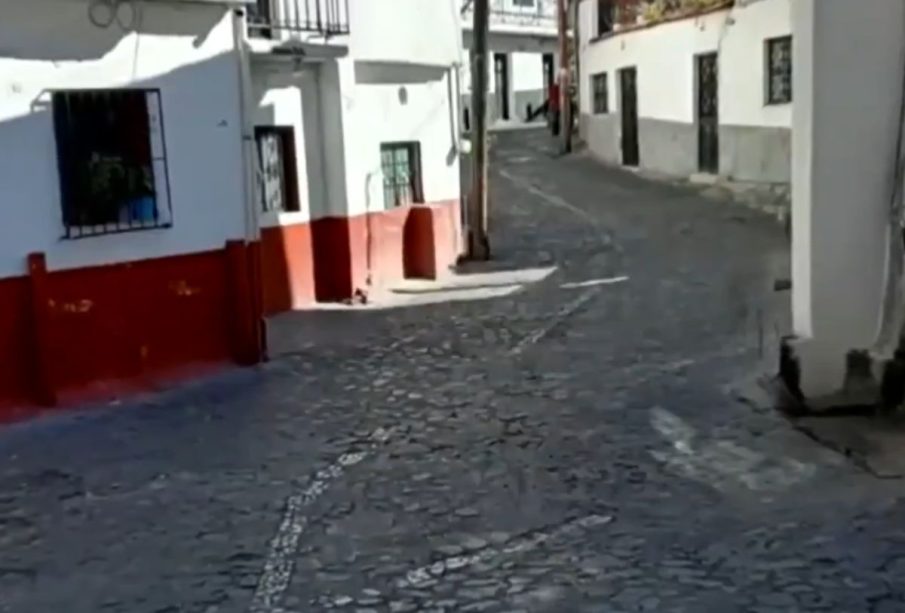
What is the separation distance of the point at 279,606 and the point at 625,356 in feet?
20.0

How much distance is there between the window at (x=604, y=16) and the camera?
33.9 metres

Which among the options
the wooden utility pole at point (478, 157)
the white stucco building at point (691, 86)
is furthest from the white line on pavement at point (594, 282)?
the white stucco building at point (691, 86)

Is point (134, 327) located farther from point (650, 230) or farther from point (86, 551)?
point (650, 230)

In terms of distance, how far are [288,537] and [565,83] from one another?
1264 inches

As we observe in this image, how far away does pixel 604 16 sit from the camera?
34719 mm

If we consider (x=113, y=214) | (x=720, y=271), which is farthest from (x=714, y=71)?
(x=113, y=214)

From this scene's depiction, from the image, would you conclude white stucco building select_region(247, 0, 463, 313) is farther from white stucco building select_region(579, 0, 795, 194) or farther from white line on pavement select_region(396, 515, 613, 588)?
white line on pavement select_region(396, 515, 613, 588)

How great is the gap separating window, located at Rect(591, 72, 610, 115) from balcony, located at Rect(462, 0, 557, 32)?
27.2ft

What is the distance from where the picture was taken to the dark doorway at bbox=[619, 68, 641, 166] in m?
31.4

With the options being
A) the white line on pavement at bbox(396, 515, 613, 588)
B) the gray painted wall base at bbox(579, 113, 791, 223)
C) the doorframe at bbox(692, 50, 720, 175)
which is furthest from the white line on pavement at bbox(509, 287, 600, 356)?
the doorframe at bbox(692, 50, 720, 175)

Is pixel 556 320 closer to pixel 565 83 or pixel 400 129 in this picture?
pixel 400 129

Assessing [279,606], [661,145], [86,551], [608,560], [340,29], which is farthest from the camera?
[661,145]

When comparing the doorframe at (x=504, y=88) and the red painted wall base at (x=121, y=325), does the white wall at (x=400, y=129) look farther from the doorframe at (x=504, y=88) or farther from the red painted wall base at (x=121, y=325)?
the doorframe at (x=504, y=88)

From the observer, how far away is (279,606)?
18.7 feet
